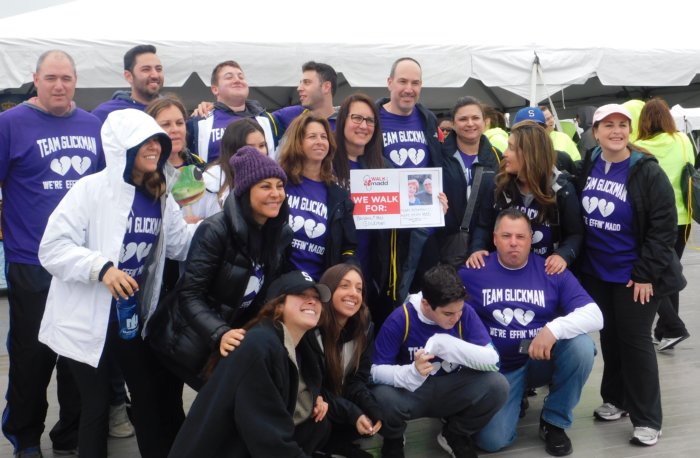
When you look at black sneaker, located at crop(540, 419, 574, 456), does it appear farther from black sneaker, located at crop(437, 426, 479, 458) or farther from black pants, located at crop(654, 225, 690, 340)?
black pants, located at crop(654, 225, 690, 340)

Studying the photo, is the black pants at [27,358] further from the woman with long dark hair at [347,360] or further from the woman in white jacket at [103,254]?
the woman with long dark hair at [347,360]

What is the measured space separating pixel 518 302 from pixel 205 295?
6.00 ft

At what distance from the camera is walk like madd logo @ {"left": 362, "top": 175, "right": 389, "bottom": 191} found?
14.3 feet

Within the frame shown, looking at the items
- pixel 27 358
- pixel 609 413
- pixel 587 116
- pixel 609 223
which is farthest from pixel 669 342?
pixel 27 358

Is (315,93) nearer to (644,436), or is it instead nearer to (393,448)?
(393,448)

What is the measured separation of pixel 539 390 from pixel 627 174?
1.75m

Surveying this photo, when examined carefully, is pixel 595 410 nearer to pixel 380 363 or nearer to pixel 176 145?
pixel 380 363

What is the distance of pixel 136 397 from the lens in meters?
Answer: 3.50

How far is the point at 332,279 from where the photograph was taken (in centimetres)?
367

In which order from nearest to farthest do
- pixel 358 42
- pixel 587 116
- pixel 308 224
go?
pixel 308 224, pixel 358 42, pixel 587 116

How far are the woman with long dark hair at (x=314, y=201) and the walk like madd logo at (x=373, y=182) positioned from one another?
279 mm

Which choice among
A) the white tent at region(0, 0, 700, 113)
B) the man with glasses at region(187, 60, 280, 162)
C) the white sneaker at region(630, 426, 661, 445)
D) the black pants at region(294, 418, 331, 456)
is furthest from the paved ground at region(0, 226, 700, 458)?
the white tent at region(0, 0, 700, 113)

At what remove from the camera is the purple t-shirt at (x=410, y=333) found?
12.8ft

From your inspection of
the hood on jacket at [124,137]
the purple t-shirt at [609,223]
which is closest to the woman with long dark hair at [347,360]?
the hood on jacket at [124,137]
